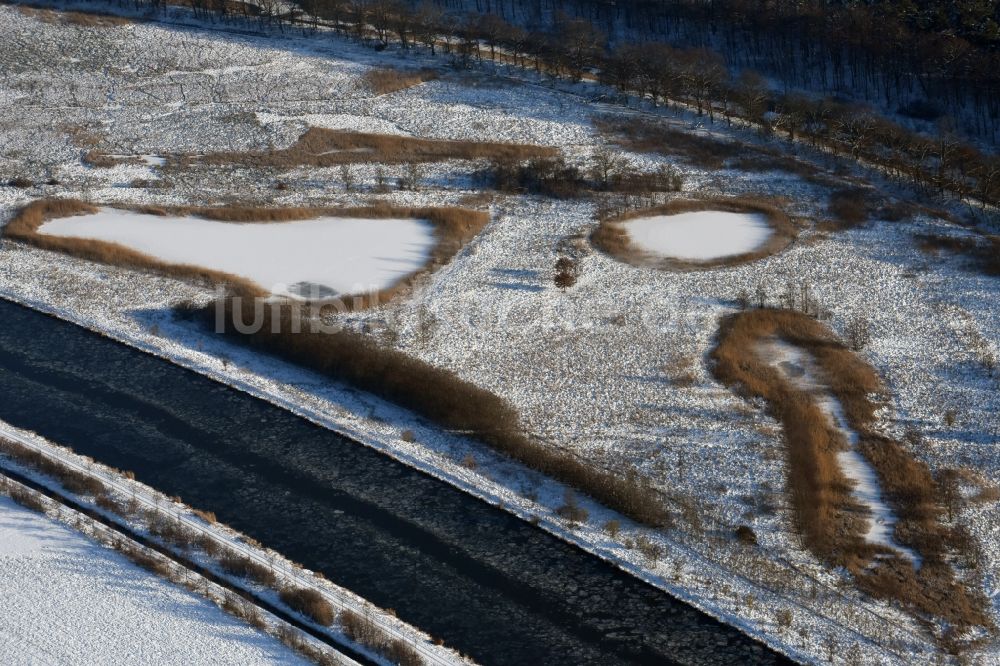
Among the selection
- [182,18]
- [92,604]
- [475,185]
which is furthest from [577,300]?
[182,18]

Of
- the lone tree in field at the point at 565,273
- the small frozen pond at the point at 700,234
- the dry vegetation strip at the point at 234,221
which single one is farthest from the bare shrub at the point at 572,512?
the small frozen pond at the point at 700,234

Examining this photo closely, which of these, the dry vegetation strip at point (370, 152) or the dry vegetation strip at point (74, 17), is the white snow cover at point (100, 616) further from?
the dry vegetation strip at point (74, 17)

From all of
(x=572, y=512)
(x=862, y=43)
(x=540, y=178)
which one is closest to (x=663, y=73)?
(x=862, y=43)

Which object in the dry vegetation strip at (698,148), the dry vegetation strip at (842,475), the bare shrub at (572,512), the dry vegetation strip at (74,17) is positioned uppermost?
the dry vegetation strip at (74,17)

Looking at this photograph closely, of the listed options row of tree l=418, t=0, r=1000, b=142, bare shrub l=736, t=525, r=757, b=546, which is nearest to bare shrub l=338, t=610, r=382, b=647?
bare shrub l=736, t=525, r=757, b=546

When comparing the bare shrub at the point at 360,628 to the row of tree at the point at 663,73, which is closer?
the bare shrub at the point at 360,628

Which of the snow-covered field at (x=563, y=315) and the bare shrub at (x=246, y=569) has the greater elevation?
the snow-covered field at (x=563, y=315)

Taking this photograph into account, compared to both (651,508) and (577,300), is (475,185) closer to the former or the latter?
(577,300)
